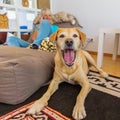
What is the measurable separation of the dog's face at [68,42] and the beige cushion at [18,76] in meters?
0.21

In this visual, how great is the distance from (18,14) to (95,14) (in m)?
1.40

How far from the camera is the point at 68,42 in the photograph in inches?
42.8

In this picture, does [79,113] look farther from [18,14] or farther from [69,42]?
[18,14]

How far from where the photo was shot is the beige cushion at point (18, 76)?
0.96m

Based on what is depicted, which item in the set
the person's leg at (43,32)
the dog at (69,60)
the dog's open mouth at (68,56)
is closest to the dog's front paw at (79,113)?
the dog at (69,60)

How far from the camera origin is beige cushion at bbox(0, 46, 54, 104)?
965mm

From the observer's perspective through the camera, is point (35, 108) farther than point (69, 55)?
No

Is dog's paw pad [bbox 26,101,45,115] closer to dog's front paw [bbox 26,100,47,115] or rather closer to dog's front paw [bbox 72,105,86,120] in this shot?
dog's front paw [bbox 26,100,47,115]

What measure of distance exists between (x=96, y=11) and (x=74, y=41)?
5.89 feet

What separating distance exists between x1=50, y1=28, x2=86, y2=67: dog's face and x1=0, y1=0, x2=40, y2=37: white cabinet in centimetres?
173

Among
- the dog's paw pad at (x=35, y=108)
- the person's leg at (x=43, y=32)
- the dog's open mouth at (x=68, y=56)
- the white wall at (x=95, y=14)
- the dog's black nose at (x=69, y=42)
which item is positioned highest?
the white wall at (x=95, y=14)

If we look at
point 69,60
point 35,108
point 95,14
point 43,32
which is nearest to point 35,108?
point 35,108

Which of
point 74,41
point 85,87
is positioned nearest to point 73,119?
point 85,87

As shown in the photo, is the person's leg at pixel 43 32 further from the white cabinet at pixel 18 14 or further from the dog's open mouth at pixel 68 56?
the white cabinet at pixel 18 14
